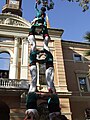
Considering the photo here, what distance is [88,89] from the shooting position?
21125 mm

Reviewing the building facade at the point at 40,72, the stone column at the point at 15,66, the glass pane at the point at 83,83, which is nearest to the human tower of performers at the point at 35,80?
the building facade at the point at 40,72

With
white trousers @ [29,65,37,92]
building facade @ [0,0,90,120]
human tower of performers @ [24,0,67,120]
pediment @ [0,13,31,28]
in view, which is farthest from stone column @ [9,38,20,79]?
white trousers @ [29,65,37,92]

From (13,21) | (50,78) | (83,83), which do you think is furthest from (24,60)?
(50,78)

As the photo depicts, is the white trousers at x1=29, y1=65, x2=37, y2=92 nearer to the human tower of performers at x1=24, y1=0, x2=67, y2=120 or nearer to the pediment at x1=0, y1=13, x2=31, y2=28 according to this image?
the human tower of performers at x1=24, y1=0, x2=67, y2=120

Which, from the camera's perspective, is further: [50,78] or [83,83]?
[83,83]

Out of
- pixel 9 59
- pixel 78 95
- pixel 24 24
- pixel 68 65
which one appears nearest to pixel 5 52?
pixel 9 59

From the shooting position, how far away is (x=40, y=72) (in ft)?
63.1

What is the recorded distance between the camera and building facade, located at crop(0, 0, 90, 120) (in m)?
16.6

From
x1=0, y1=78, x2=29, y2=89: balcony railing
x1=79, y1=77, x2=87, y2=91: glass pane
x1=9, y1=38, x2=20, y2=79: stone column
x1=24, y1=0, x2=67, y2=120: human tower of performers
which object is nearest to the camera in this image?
x1=24, y1=0, x2=67, y2=120: human tower of performers

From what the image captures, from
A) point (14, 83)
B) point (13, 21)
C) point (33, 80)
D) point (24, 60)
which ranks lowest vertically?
point (33, 80)

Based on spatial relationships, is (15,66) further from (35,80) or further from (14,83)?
(35,80)

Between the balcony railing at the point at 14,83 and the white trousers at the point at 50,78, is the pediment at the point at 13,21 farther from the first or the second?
the white trousers at the point at 50,78

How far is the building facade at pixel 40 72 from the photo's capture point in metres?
16.6

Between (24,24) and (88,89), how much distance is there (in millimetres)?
10232
